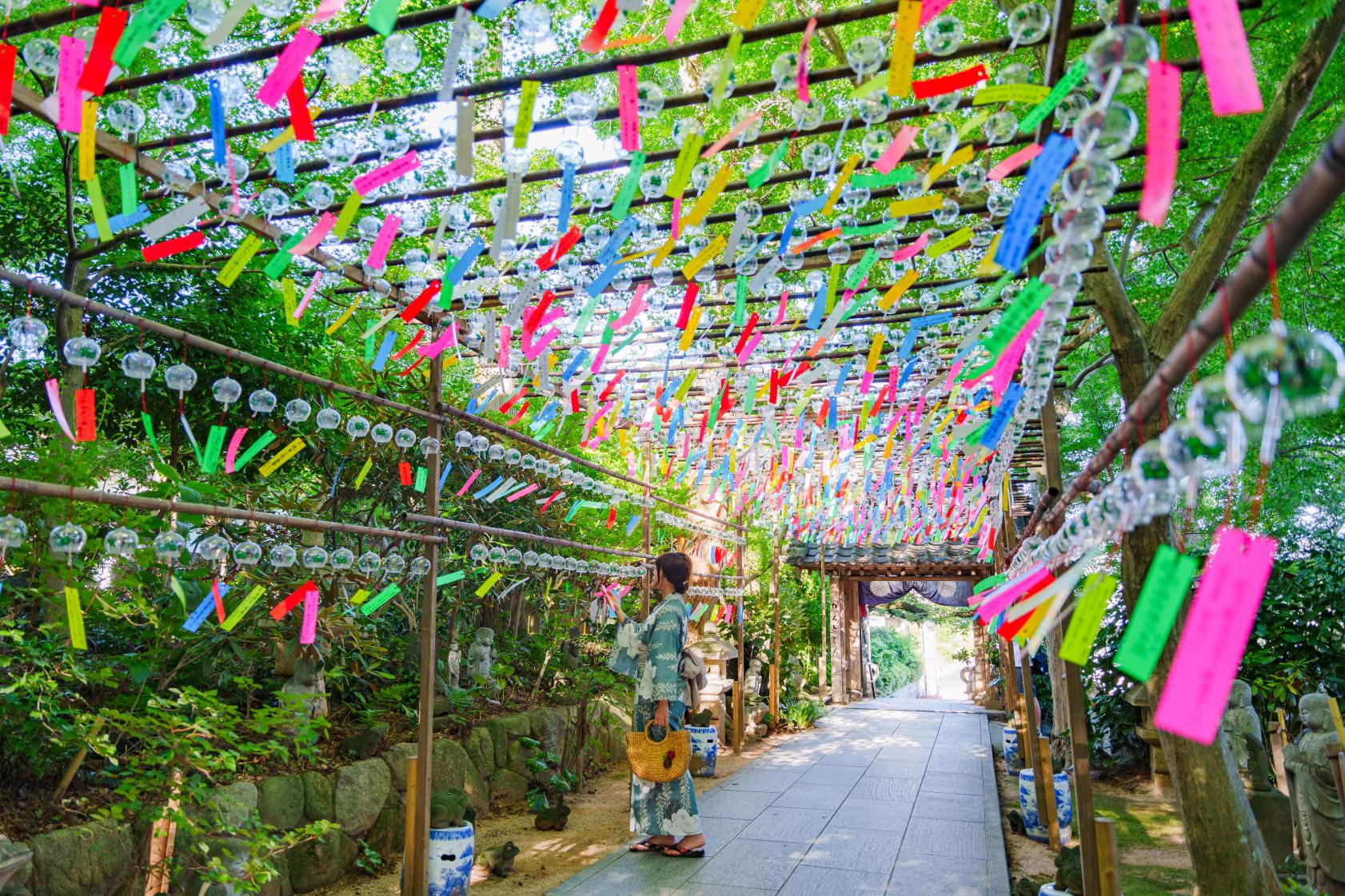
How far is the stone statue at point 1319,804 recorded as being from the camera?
3.82m

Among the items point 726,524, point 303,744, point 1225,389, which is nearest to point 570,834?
point 303,744

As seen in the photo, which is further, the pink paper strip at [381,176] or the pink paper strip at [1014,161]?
the pink paper strip at [381,176]

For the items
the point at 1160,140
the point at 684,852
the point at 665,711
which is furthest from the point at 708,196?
the point at 684,852

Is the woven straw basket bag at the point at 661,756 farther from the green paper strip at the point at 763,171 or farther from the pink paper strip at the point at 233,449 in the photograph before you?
the green paper strip at the point at 763,171

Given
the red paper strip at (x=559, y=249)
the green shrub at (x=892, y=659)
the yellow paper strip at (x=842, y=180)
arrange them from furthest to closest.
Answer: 1. the green shrub at (x=892, y=659)
2. the red paper strip at (x=559, y=249)
3. the yellow paper strip at (x=842, y=180)

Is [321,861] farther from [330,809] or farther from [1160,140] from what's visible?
[1160,140]

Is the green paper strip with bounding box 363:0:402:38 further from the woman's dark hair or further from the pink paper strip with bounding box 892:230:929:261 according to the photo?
the woman's dark hair

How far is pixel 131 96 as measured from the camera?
2400mm

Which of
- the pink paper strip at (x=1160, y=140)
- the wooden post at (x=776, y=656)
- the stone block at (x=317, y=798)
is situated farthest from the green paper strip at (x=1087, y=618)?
the wooden post at (x=776, y=656)

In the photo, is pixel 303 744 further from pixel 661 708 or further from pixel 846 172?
pixel 846 172

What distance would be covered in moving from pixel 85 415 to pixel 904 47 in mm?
2280

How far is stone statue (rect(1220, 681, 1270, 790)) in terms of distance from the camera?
463 centimetres

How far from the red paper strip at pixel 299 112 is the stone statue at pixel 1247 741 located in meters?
5.17

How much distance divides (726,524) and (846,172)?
18.7ft
